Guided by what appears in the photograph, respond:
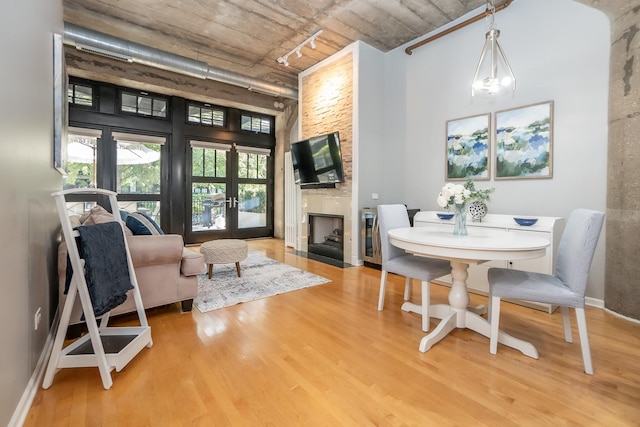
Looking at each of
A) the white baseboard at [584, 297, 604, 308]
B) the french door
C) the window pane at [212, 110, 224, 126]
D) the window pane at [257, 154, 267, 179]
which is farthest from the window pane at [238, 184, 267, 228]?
the white baseboard at [584, 297, 604, 308]

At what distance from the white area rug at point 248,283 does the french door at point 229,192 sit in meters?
2.37

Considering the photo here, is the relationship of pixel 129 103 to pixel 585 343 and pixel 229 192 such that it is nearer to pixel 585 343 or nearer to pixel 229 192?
pixel 229 192

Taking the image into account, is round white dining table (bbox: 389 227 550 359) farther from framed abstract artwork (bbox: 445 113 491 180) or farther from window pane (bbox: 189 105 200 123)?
window pane (bbox: 189 105 200 123)

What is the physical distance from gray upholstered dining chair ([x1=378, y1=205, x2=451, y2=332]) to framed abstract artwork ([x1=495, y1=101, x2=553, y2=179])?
1459 millimetres

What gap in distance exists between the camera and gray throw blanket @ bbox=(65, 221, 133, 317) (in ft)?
5.39

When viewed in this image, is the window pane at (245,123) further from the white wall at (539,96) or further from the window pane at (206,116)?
the white wall at (539,96)

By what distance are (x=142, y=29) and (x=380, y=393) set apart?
5299mm

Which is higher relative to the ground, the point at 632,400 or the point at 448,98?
the point at 448,98

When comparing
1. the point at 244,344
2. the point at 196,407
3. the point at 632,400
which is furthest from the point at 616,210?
the point at 196,407

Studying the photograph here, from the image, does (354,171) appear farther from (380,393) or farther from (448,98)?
(380,393)

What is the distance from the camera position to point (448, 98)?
13.4ft

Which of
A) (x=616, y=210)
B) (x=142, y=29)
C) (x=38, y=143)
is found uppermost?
(x=142, y=29)

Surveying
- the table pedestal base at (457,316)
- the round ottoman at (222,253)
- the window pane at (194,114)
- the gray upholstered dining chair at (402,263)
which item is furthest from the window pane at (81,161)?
the table pedestal base at (457,316)

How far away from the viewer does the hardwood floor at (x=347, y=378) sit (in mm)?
1436
